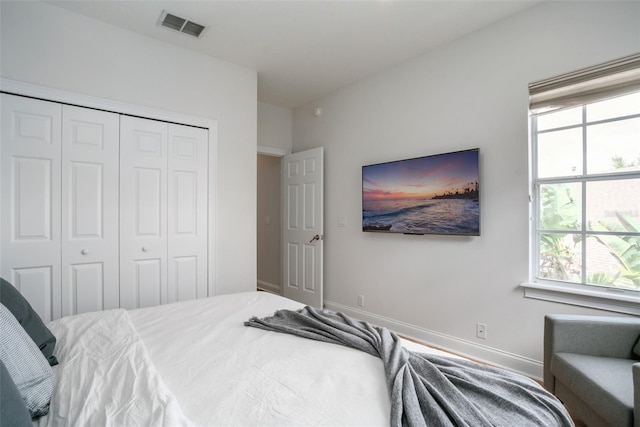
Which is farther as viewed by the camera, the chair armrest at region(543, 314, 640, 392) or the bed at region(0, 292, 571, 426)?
the chair armrest at region(543, 314, 640, 392)

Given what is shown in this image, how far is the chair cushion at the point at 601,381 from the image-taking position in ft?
4.39

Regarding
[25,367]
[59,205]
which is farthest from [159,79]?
[25,367]

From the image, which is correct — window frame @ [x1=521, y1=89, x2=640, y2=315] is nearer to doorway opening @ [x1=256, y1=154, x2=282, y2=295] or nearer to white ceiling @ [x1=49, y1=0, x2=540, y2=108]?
white ceiling @ [x1=49, y1=0, x2=540, y2=108]

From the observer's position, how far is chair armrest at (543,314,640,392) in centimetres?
172

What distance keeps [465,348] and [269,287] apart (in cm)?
317

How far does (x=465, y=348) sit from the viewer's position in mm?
2742

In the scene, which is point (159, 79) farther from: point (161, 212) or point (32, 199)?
point (32, 199)

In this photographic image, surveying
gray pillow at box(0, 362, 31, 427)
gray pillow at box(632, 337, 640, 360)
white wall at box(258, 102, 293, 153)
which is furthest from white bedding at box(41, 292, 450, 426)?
white wall at box(258, 102, 293, 153)

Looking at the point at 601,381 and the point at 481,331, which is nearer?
the point at 601,381

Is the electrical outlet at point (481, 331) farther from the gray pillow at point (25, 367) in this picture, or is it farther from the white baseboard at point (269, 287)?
the white baseboard at point (269, 287)

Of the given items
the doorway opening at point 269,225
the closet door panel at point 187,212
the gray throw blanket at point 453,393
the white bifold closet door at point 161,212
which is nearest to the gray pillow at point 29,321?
the gray throw blanket at point 453,393

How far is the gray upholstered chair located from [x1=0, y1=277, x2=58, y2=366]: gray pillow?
7.66 feet

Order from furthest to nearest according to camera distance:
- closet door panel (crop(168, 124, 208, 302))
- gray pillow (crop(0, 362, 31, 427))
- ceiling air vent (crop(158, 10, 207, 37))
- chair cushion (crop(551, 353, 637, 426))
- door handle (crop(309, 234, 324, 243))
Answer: door handle (crop(309, 234, 324, 243)) → closet door panel (crop(168, 124, 208, 302)) → ceiling air vent (crop(158, 10, 207, 37)) → chair cushion (crop(551, 353, 637, 426)) → gray pillow (crop(0, 362, 31, 427))

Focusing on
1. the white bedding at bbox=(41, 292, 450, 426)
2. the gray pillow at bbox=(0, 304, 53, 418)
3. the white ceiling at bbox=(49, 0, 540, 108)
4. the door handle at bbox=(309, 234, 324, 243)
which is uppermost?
the white ceiling at bbox=(49, 0, 540, 108)
